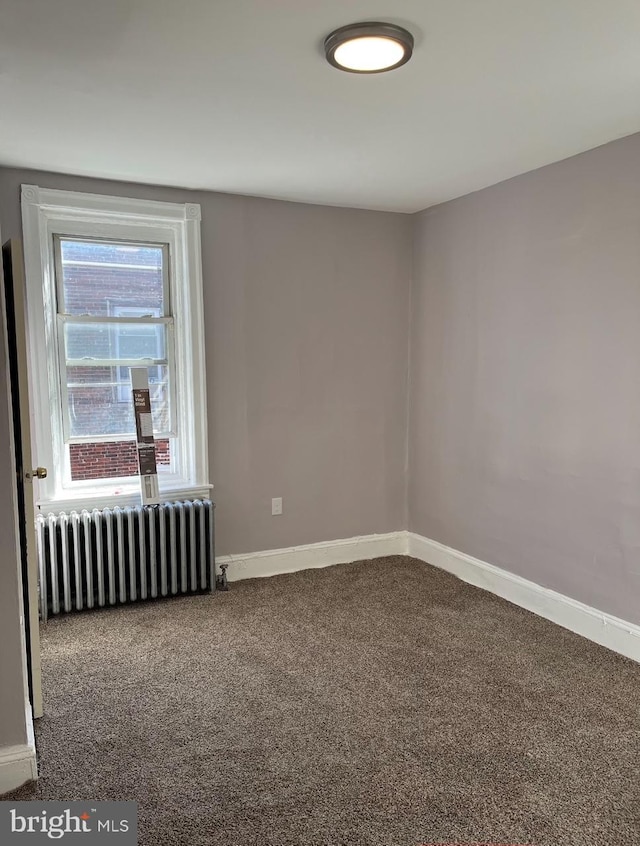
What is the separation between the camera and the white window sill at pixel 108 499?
11.4ft

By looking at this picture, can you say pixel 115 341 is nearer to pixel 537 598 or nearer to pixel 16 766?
pixel 16 766

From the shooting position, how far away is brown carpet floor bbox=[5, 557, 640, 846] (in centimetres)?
192

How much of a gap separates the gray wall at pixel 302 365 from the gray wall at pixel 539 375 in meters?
0.24

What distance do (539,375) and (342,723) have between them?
2.03 meters

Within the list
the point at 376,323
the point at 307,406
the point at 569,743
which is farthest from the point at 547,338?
the point at 569,743

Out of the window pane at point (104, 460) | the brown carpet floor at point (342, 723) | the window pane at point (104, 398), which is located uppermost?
the window pane at point (104, 398)

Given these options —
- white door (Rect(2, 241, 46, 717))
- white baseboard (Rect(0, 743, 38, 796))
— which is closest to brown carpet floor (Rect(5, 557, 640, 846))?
white baseboard (Rect(0, 743, 38, 796))

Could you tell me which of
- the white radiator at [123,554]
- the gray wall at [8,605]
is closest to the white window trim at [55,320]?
the white radiator at [123,554]

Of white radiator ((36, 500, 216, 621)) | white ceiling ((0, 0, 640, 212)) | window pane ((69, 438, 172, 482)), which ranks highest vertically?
white ceiling ((0, 0, 640, 212))

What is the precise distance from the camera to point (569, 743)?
2291mm

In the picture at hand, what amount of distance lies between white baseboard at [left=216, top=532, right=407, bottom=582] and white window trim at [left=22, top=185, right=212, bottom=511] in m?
0.54
